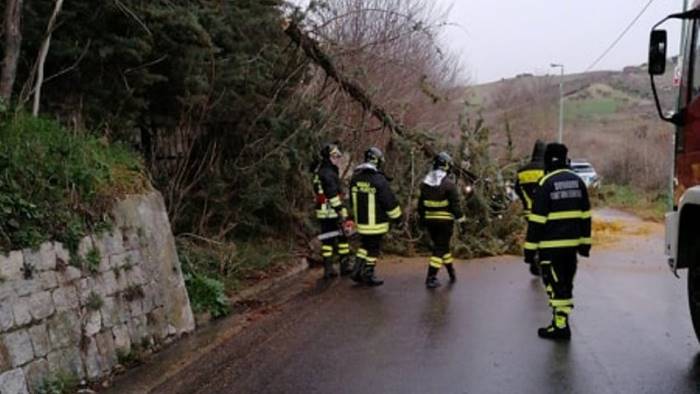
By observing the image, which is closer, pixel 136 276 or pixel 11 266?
pixel 11 266

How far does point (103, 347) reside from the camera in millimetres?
5582

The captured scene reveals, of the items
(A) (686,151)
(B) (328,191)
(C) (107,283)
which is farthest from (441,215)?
(C) (107,283)

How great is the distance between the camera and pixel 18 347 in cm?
468

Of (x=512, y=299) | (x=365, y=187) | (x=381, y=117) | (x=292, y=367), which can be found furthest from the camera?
(x=381, y=117)

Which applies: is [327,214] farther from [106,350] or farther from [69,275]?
[69,275]

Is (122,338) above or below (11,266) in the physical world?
below

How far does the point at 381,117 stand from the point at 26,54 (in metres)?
7.09

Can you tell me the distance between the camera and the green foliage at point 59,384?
4.80 metres

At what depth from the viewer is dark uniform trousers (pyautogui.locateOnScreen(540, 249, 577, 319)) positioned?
6.82 meters

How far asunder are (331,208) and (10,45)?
500cm

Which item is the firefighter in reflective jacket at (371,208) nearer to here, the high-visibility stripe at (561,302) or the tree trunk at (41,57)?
the high-visibility stripe at (561,302)

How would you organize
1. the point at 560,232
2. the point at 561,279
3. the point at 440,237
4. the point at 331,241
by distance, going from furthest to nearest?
1. the point at 331,241
2. the point at 440,237
3. the point at 561,279
4. the point at 560,232

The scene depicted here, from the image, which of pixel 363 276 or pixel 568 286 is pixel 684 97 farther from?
pixel 363 276

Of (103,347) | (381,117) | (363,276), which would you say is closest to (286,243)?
(363,276)
